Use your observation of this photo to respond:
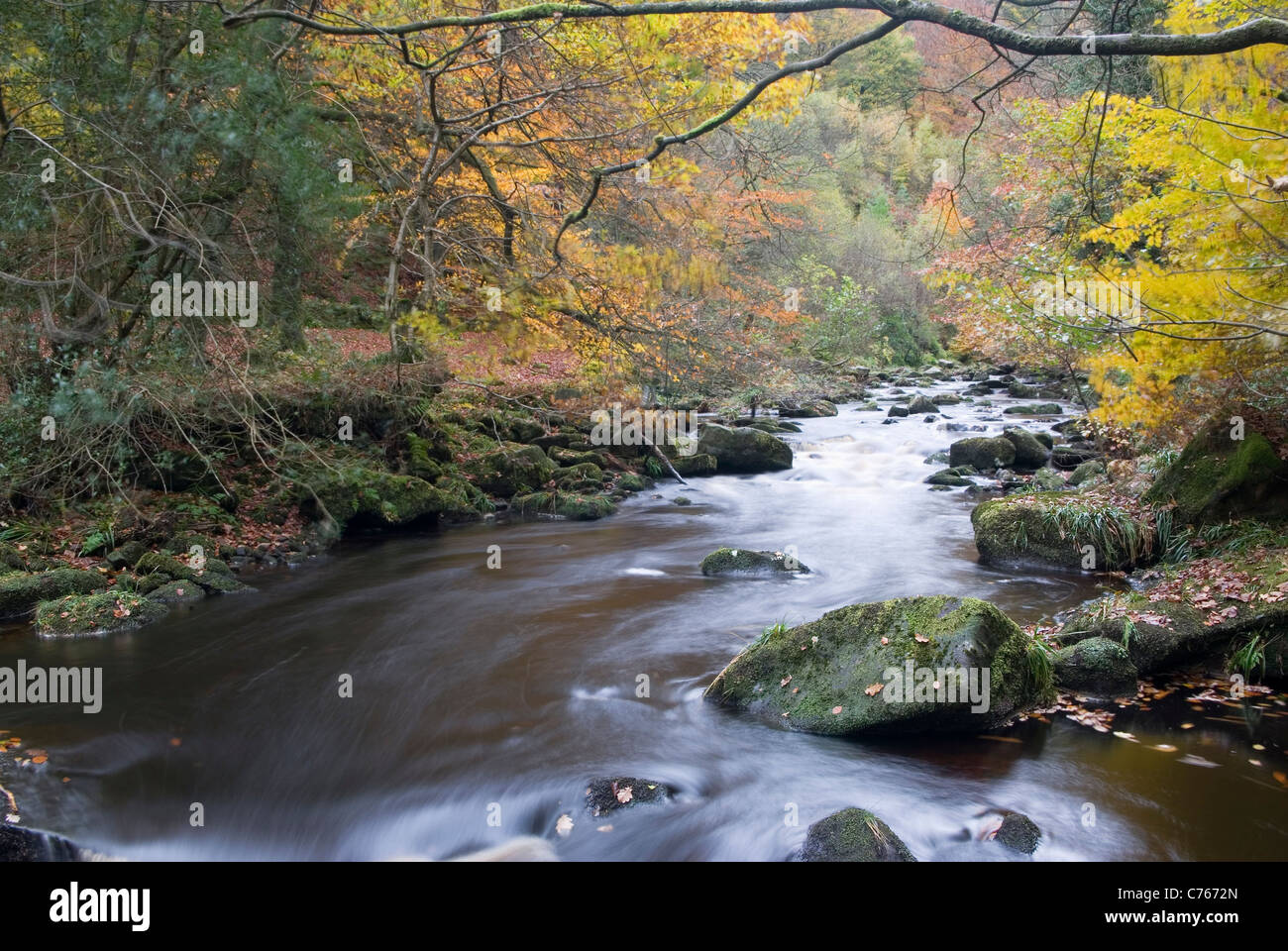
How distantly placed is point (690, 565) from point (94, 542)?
6.94m

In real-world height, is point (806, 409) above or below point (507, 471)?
above

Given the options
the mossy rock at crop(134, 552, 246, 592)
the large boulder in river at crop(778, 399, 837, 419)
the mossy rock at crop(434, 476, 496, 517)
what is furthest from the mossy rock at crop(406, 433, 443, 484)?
the large boulder in river at crop(778, 399, 837, 419)

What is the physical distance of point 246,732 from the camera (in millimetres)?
6371

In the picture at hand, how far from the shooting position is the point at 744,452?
58.4 feet

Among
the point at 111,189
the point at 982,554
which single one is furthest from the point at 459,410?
the point at 982,554

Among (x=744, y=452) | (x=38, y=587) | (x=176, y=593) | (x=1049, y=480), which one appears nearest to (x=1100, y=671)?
(x=1049, y=480)

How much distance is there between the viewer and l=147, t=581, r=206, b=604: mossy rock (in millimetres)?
8914

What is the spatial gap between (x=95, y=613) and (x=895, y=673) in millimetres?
7460

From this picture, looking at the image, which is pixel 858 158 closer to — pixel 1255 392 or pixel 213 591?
pixel 1255 392

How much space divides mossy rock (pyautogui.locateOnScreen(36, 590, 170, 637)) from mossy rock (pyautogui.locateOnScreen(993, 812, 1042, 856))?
7896mm

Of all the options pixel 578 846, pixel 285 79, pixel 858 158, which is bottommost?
pixel 578 846

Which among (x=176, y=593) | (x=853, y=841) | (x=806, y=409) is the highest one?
(x=806, y=409)

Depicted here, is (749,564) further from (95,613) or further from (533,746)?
(95,613)

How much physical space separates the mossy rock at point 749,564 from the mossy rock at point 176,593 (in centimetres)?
580
